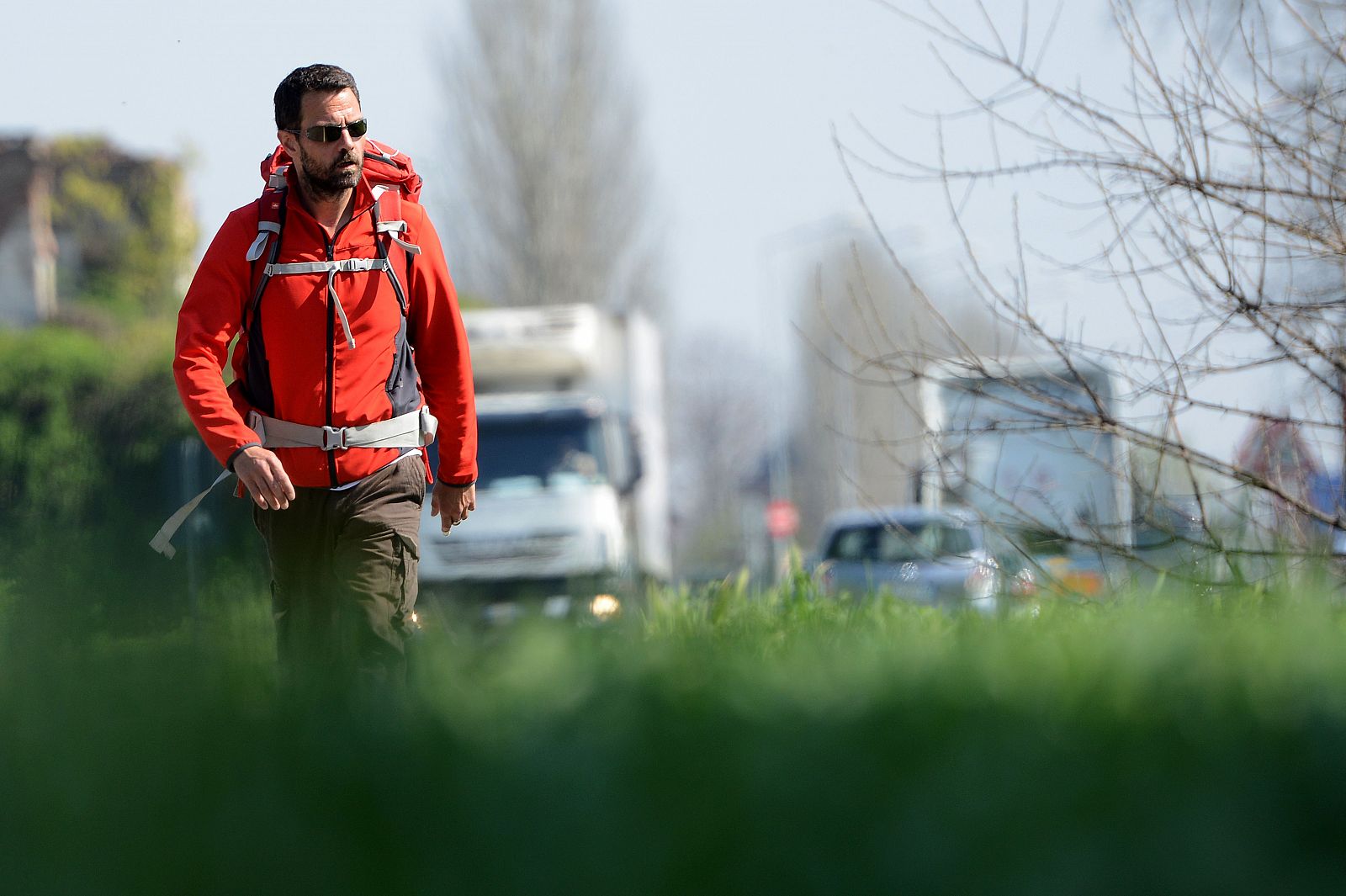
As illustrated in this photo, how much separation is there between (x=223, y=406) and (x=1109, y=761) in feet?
8.47

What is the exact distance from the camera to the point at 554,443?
1235cm

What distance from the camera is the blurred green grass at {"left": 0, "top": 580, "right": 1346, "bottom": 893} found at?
1.22 m

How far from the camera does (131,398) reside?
1720cm

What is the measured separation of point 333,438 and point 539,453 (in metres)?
8.61

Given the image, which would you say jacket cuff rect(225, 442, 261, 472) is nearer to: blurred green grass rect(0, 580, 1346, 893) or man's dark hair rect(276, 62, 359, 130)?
man's dark hair rect(276, 62, 359, 130)

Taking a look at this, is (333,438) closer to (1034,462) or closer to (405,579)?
(405,579)

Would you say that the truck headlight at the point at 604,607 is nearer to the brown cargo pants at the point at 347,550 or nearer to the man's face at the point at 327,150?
the brown cargo pants at the point at 347,550

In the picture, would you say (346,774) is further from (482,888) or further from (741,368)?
(741,368)

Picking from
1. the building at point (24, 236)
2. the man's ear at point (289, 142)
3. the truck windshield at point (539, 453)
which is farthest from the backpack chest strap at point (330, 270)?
the building at point (24, 236)

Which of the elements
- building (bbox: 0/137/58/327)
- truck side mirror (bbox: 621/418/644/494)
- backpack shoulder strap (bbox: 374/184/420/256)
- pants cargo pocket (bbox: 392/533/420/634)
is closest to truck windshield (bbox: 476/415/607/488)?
truck side mirror (bbox: 621/418/644/494)

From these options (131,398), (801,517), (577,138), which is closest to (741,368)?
(801,517)

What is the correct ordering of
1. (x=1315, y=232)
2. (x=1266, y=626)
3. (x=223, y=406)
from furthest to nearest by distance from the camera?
(x=1315, y=232) < (x=223, y=406) < (x=1266, y=626)

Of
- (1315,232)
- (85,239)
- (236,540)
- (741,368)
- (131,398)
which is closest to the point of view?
(236,540)

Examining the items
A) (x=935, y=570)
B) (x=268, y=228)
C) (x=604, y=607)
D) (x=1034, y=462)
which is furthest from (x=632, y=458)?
(x=604, y=607)
